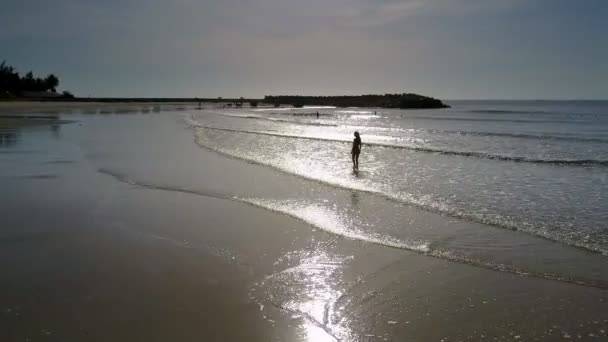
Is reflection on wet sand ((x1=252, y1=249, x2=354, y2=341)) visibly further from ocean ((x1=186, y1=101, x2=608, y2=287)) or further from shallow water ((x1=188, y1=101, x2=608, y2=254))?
shallow water ((x1=188, y1=101, x2=608, y2=254))

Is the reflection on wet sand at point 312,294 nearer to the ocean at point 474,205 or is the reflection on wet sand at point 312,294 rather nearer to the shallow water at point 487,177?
the ocean at point 474,205

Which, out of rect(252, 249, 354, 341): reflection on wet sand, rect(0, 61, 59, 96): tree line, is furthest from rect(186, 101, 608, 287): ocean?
rect(0, 61, 59, 96): tree line

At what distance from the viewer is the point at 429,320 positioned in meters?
5.24

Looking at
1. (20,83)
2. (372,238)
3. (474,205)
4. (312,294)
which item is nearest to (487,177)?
(474,205)

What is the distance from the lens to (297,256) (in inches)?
289

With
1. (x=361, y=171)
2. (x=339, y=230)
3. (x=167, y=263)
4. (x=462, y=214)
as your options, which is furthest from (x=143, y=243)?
(x=361, y=171)

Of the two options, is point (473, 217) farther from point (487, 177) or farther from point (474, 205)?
point (487, 177)

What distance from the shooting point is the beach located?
16.7 feet

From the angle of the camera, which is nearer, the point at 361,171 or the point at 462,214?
the point at 462,214

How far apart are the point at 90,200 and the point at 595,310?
10391 millimetres

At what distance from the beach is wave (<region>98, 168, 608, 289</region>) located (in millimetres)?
Result: 44

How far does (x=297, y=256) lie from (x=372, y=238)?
1.81 m

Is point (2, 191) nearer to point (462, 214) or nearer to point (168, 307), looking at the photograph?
point (168, 307)

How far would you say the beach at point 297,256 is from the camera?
5.08m
